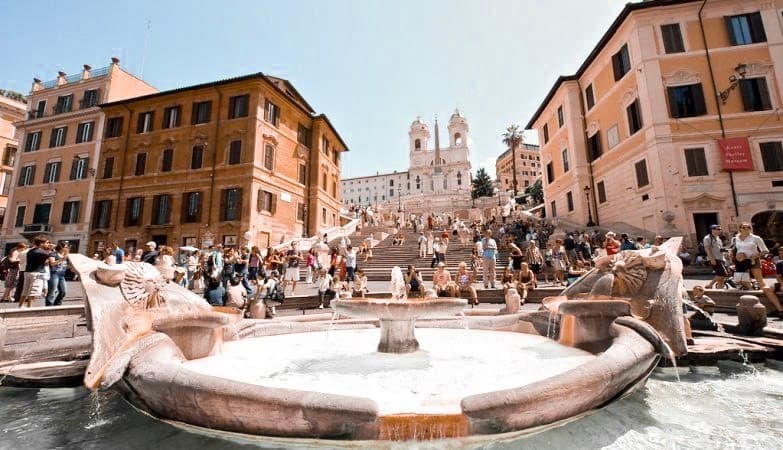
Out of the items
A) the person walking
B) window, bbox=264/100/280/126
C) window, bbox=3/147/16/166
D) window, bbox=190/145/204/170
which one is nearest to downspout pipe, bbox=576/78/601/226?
the person walking

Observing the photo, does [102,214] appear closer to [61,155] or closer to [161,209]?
[161,209]

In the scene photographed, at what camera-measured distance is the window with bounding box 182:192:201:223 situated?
23.6 meters

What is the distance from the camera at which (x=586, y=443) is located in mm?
2467

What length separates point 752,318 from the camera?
525 centimetres

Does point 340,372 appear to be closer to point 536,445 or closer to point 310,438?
point 310,438

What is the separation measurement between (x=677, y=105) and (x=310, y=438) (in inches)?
905

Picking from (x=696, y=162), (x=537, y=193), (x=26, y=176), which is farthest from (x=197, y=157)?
(x=537, y=193)

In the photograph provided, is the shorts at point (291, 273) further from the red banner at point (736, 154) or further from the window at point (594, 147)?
the window at point (594, 147)

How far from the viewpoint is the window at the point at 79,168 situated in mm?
27061

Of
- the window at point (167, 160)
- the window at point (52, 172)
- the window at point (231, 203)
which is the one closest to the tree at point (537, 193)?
the window at point (231, 203)

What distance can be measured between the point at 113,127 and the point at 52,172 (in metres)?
6.77

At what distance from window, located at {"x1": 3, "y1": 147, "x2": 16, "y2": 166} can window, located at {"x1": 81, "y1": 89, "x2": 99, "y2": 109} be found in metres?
11.3

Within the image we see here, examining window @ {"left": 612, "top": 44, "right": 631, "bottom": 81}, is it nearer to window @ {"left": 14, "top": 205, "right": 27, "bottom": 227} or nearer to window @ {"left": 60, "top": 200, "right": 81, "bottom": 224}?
window @ {"left": 60, "top": 200, "right": 81, "bottom": 224}

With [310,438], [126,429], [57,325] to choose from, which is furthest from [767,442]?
[57,325]
